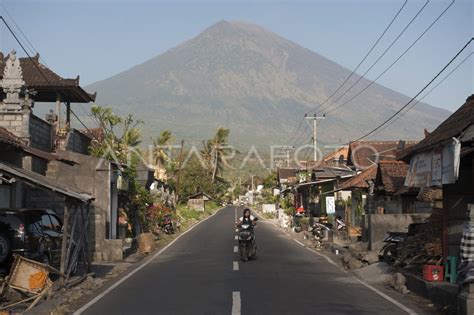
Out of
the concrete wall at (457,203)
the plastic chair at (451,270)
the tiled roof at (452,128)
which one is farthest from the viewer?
the concrete wall at (457,203)

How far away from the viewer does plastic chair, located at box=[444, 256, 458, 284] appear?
13.1 m

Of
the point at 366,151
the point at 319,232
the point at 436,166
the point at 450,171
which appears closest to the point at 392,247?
the point at 436,166

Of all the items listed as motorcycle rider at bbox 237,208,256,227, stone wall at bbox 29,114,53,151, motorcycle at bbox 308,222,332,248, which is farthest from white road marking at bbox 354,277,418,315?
motorcycle at bbox 308,222,332,248

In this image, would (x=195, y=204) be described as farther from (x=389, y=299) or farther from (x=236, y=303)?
(x=236, y=303)

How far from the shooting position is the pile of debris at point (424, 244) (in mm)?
14938

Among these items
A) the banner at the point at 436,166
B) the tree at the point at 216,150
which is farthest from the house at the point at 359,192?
the tree at the point at 216,150

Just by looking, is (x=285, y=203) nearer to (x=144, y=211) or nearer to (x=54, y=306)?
(x=144, y=211)

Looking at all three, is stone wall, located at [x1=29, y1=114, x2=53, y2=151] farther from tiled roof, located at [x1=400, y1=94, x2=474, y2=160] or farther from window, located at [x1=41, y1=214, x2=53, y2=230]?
tiled roof, located at [x1=400, y1=94, x2=474, y2=160]

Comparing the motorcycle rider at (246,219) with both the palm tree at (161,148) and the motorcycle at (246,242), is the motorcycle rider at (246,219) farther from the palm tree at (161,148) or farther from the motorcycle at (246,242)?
the palm tree at (161,148)

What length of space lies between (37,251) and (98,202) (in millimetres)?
8027

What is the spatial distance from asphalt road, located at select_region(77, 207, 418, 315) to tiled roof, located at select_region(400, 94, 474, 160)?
3369 mm

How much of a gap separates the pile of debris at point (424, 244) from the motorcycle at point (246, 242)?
16.3 feet

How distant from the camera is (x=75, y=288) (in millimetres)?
14305

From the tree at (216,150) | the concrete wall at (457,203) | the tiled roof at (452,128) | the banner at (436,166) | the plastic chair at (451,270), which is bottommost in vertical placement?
the plastic chair at (451,270)
